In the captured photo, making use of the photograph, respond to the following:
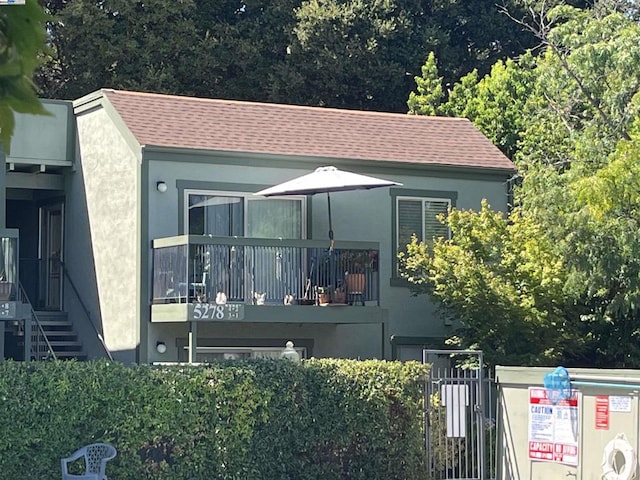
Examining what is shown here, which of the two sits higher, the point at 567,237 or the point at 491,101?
the point at 491,101

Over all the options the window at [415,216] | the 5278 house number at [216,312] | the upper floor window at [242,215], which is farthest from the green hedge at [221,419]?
the window at [415,216]

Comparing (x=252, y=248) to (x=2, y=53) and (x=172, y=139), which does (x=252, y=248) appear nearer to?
(x=172, y=139)

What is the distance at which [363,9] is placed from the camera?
34594mm

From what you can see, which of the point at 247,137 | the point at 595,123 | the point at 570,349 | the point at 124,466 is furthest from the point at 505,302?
the point at 124,466

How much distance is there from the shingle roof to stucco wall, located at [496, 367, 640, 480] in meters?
7.66

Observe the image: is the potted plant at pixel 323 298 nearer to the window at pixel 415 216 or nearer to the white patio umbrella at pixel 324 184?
the white patio umbrella at pixel 324 184

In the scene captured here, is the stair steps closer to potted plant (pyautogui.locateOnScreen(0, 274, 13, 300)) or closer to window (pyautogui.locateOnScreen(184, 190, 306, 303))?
potted plant (pyautogui.locateOnScreen(0, 274, 13, 300))

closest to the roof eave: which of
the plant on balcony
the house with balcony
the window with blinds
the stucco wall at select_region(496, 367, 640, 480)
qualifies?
the house with balcony

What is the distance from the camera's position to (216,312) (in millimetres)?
18594

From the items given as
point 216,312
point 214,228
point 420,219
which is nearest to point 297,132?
point 420,219

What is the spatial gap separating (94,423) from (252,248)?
607cm

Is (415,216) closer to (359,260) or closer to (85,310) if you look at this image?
(359,260)

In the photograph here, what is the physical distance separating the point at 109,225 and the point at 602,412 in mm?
10258

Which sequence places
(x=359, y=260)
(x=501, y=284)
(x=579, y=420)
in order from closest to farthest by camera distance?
(x=579, y=420)
(x=501, y=284)
(x=359, y=260)
